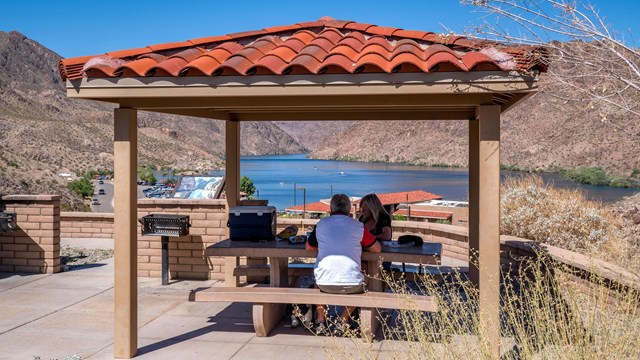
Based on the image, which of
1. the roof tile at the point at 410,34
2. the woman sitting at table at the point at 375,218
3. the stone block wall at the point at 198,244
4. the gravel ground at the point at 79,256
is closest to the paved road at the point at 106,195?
the gravel ground at the point at 79,256

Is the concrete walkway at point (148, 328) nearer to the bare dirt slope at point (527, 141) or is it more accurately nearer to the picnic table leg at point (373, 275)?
the picnic table leg at point (373, 275)

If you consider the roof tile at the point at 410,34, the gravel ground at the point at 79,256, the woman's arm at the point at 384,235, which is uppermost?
the roof tile at the point at 410,34

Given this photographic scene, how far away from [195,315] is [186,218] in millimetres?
2237

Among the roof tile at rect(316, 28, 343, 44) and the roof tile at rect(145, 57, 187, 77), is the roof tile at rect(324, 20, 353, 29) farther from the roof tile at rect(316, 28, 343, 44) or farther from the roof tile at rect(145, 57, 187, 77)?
the roof tile at rect(145, 57, 187, 77)

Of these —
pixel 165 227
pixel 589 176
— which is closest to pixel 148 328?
pixel 165 227

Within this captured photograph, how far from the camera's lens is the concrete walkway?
6.70 meters

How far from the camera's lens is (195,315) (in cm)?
824

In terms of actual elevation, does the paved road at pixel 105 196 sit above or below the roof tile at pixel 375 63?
below

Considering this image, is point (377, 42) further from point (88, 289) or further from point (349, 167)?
point (349, 167)

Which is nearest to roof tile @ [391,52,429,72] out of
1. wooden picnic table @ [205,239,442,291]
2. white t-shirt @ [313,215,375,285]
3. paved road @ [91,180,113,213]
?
white t-shirt @ [313,215,375,285]

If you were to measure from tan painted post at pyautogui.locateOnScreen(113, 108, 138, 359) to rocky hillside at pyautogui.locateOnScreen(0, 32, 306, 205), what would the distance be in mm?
32250

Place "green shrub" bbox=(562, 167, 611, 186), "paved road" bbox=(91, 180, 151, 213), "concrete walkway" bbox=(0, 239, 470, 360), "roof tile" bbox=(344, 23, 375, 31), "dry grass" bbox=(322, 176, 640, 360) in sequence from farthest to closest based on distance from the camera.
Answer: "paved road" bbox=(91, 180, 151, 213), "green shrub" bbox=(562, 167, 611, 186), "roof tile" bbox=(344, 23, 375, 31), "concrete walkway" bbox=(0, 239, 470, 360), "dry grass" bbox=(322, 176, 640, 360)

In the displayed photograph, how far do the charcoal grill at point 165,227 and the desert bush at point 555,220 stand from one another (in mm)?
5771

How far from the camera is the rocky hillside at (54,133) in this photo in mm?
69375
